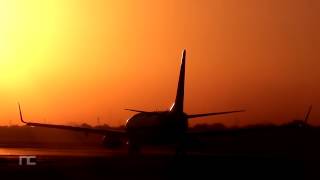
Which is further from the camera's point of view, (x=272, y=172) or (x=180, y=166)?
(x=180, y=166)

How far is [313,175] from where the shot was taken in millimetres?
33000

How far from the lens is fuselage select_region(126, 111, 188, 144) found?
54781 mm

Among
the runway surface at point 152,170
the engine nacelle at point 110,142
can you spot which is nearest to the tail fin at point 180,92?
the engine nacelle at point 110,142

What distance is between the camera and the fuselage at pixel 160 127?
5478 centimetres

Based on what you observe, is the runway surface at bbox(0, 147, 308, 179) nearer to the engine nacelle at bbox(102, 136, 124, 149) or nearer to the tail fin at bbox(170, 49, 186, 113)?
the tail fin at bbox(170, 49, 186, 113)

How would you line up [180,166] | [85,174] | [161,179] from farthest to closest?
[180,166]
[85,174]
[161,179]

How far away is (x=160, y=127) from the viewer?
180ft

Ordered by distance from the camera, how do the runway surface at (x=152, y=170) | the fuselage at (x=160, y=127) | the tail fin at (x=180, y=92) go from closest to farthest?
the runway surface at (x=152, y=170)
the fuselage at (x=160, y=127)
the tail fin at (x=180, y=92)

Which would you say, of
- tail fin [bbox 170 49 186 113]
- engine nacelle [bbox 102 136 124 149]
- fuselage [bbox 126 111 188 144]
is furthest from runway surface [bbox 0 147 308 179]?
engine nacelle [bbox 102 136 124 149]

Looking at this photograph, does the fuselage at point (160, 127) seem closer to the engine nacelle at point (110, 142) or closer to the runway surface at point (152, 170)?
the engine nacelle at point (110, 142)

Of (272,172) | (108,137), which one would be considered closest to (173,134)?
(108,137)

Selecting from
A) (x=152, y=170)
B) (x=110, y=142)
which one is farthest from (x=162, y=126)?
(x=152, y=170)

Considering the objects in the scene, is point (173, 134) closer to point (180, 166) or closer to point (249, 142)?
point (180, 166)

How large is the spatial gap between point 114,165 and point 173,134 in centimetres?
1630
